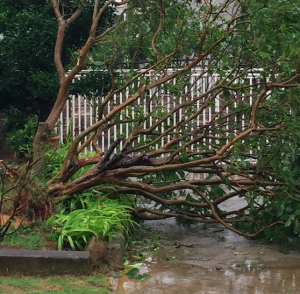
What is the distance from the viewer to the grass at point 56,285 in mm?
3961

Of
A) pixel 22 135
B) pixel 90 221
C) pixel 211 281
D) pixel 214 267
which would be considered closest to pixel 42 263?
pixel 90 221

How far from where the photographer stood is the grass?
13.0 ft

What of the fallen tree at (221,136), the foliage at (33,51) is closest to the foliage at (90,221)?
the fallen tree at (221,136)

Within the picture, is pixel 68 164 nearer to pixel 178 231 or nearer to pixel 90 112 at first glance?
pixel 178 231

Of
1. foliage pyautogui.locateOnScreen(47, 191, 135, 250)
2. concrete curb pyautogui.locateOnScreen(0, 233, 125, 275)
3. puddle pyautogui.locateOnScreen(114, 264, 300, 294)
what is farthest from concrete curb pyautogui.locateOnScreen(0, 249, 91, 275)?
puddle pyautogui.locateOnScreen(114, 264, 300, 294)

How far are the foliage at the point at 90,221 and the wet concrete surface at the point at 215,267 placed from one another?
50 cm

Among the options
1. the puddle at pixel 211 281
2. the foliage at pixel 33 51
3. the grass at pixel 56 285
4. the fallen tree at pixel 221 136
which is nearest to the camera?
the grass at pixel 56 285

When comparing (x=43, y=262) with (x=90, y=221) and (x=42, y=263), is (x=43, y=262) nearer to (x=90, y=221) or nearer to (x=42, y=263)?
(x=42, y=263)

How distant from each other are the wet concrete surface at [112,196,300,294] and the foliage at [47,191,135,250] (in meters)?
0.50

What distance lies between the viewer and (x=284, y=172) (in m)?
4.88

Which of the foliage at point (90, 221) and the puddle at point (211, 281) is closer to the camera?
the puddle at point (211, 281)

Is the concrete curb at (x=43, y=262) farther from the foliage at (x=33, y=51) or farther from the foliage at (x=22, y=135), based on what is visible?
the foliage at (x=22, y=135)

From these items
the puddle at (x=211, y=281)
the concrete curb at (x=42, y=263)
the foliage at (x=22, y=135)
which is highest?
the foliage at (x=22, y=135)

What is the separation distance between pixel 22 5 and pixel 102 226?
169 inches
